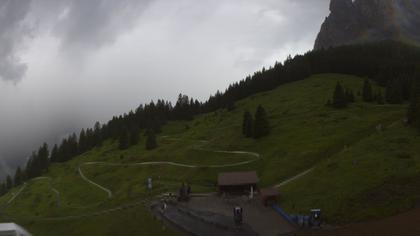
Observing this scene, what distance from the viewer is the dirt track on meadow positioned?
4219cm

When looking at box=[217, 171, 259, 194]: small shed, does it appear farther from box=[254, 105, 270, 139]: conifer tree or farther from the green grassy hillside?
box=[254, 105, 270, 139]: conifer tree

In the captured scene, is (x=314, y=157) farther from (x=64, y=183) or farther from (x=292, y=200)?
(x=64, y=183)

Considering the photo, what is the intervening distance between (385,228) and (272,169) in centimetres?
4127

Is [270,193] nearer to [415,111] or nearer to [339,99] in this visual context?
[415,111]

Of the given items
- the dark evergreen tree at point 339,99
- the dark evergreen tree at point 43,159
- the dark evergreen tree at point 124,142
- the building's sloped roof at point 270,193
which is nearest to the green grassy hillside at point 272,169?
the building's sloped roof at point 270,193

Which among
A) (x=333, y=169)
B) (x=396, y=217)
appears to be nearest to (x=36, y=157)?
(x=333, y=169)

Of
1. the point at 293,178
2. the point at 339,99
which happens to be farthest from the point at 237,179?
the point at 339,99

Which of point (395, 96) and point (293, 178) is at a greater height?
point (395, 96)

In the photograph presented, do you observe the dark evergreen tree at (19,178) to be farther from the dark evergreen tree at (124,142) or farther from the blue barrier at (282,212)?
the blue barrier at (282,212)

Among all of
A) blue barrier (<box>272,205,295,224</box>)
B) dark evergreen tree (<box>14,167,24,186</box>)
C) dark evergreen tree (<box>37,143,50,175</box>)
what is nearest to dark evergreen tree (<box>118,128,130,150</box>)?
dark evergreen tree (<box>37,143,50,175</box>)

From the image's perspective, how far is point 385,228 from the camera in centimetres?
4366

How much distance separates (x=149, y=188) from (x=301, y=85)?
129854 mm

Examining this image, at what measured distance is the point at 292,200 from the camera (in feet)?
197

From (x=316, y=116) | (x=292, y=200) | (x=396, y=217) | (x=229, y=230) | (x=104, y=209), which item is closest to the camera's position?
(x=396, y=217)
